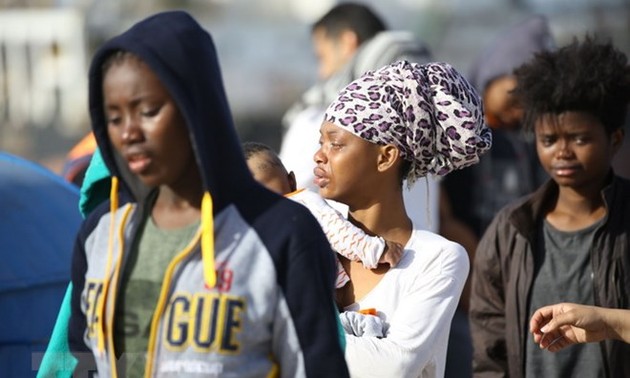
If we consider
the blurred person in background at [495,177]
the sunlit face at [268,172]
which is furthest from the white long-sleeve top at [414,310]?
the blurred person in background at [495,177]

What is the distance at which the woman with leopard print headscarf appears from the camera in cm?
397

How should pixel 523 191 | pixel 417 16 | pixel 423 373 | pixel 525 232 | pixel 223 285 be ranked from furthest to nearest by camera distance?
pixel 417 16
pixel 523 191
pixel 525 232
pixel 423 373
pixel 223 285

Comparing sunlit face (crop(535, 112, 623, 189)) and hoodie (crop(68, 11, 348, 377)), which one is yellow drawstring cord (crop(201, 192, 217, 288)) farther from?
sunlit face (crop(535, 112, 623, 189))

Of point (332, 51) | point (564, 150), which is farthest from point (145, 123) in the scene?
point (332, 51)

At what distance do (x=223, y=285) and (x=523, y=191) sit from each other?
5.23m

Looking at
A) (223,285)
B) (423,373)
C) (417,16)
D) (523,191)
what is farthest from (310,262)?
(417,16)

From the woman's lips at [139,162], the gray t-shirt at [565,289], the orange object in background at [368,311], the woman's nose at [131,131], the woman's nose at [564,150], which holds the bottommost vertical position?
the gray t-shirt at [565,289]

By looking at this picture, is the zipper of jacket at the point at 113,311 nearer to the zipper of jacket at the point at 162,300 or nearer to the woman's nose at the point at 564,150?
Answer: the zipper of jacket at the point at 162,300

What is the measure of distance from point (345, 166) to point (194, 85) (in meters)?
1.13

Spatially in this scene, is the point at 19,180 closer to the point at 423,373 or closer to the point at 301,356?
the point at 423,373

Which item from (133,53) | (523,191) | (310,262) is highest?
(133,53)

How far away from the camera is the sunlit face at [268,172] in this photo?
4414 millimetres

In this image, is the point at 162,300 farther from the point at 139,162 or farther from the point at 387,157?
the point at 387,157

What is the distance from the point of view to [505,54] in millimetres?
8898
